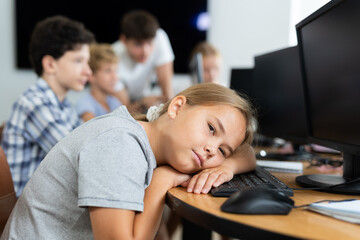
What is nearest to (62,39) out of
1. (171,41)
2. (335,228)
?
(335,228)

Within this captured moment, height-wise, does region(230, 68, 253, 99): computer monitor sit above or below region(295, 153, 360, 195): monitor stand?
above

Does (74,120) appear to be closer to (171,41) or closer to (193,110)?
(193,110)

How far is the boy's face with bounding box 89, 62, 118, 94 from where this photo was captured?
2820 millimetres

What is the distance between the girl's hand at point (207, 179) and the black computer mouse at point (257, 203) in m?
0.18

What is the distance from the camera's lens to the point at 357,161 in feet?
3.40

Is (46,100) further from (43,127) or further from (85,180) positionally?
(85,180)

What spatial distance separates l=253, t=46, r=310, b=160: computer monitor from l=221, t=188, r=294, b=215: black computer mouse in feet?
2.48

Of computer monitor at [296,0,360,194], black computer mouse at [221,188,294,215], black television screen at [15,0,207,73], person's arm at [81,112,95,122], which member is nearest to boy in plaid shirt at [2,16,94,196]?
person's arm at [81,112,95,122]

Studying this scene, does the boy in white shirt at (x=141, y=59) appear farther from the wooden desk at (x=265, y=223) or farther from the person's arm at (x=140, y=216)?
the wooden desk at (x=265, y=223)

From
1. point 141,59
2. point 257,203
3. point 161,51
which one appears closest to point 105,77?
point 141,59

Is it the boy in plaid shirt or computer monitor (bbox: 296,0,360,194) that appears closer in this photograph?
computer monitor (bbox: 296,0,360,194)

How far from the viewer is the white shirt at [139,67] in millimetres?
3184

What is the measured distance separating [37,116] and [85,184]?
0.95m

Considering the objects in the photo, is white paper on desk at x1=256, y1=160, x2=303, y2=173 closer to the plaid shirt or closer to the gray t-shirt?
the gray t-shirt
